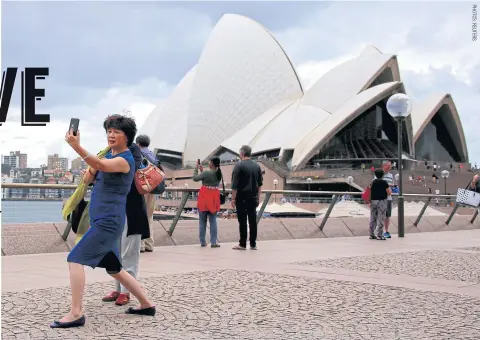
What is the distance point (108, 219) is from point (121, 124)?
24.1 inches

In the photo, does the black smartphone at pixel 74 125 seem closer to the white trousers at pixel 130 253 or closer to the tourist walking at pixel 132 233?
the tourist walking at pixel 132 233

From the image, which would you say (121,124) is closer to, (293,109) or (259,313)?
(259,313)

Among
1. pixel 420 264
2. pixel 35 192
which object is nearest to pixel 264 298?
pixel 420 264

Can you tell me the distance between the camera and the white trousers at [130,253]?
4.44 metres

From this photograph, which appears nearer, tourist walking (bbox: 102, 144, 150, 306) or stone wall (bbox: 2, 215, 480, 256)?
tourist walking (bbox: 102, 144, 150, 306)

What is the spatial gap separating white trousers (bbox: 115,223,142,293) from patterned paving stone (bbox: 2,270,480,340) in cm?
27

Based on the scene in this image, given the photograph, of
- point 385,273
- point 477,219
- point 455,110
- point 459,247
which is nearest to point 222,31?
point 455,110

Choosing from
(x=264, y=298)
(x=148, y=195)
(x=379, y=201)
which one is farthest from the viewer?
(x=379, y=201)

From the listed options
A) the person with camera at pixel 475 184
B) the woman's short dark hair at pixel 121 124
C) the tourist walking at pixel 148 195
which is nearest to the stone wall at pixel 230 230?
the tourist walking at pixel 148 195

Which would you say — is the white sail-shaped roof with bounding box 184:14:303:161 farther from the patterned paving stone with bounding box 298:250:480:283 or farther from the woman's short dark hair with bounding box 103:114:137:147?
the woman's short dark hair with bounding box 103:114:137:147

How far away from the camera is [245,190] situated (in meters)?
8.75

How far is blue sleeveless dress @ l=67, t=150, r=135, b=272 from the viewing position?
3717mm

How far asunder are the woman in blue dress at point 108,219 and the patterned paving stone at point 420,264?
11.0 feet

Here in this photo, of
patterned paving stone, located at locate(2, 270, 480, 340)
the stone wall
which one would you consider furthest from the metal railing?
patterned paving stone, located at locate(2, 270, 480, 340)
